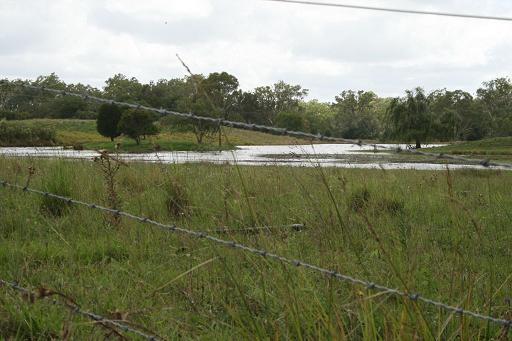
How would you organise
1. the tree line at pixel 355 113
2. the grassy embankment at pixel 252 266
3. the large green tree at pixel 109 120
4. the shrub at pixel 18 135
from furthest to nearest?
the large green tree at pixel 109 120, the tree line at pixel 355 113, the shrub at pixel 18 135, the grassy embankment at pixel 252 266

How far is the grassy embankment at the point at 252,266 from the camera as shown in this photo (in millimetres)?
2584

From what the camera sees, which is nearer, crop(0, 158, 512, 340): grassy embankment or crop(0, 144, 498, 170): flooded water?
crop(0, 158, 512, 340): grassy embankment

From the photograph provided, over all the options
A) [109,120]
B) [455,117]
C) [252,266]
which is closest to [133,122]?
[109,120]

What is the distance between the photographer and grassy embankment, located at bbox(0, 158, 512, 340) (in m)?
2.58

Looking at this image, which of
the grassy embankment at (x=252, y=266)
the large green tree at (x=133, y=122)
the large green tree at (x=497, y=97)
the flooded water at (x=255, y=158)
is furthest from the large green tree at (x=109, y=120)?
the large green tree at (x=497, y=97)

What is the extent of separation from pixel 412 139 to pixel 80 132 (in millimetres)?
33562

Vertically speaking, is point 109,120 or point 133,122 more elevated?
point 109,120

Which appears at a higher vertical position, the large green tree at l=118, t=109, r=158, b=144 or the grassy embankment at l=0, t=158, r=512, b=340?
the large green tree at l=118, t=109, r=158, b=144

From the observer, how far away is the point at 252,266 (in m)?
3.78

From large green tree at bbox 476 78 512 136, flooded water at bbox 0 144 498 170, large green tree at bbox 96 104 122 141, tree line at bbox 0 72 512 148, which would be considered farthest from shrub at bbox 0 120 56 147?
large green tree at bbox 476 78 512 136

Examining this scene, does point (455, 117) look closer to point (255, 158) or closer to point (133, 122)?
point (133, 122)

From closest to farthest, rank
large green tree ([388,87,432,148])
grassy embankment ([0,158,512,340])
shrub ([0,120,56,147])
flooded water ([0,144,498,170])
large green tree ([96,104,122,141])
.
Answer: grassy embankment ([0,158,512,340]) < flooded water ([0,144,498,170]) < shrub ([0,120,56,147]) < large green tree ([96,104,122,141]) < large green tree ([388,87,432,148])

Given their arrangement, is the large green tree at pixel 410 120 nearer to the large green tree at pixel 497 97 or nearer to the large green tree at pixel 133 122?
the large green tree at pixel 133 122

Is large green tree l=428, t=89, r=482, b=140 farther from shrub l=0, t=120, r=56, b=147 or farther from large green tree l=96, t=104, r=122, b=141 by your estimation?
shrub l=0, t=120, r=56, b=147
